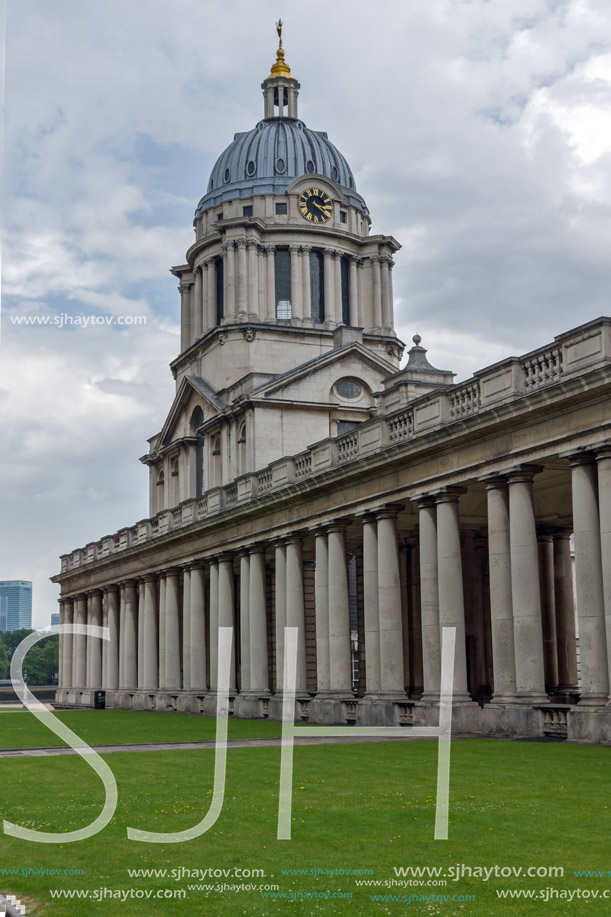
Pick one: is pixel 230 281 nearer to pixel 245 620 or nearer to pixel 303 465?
pixel 245 620

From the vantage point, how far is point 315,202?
79.4 metres

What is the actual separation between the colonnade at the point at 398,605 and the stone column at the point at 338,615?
0.16 feet

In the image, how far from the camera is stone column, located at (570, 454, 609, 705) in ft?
99.7

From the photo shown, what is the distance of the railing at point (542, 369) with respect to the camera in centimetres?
3216

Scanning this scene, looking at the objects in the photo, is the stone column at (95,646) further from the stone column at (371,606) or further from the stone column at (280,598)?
the stone column at (371,606)

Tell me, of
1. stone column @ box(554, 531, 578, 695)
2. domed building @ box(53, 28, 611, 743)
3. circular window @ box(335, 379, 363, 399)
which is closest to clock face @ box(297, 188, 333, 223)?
domed building @ box(53, 28, 611, 743)

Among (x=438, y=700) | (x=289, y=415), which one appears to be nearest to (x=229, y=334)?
(x=289, y=415)

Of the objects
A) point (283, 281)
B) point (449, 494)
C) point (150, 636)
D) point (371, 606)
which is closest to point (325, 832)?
point (449, 494)

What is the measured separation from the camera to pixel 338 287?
7775 centimetres

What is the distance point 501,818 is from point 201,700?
4370 centimetres

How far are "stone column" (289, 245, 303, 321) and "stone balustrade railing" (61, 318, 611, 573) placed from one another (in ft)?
61.8

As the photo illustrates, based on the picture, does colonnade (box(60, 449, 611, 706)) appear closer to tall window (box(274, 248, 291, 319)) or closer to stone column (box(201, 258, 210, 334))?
stone column (box(201, 258, 210, 334))

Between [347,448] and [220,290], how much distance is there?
3700 centimetres

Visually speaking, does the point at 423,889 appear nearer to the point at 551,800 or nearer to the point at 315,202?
the point at 551,800
